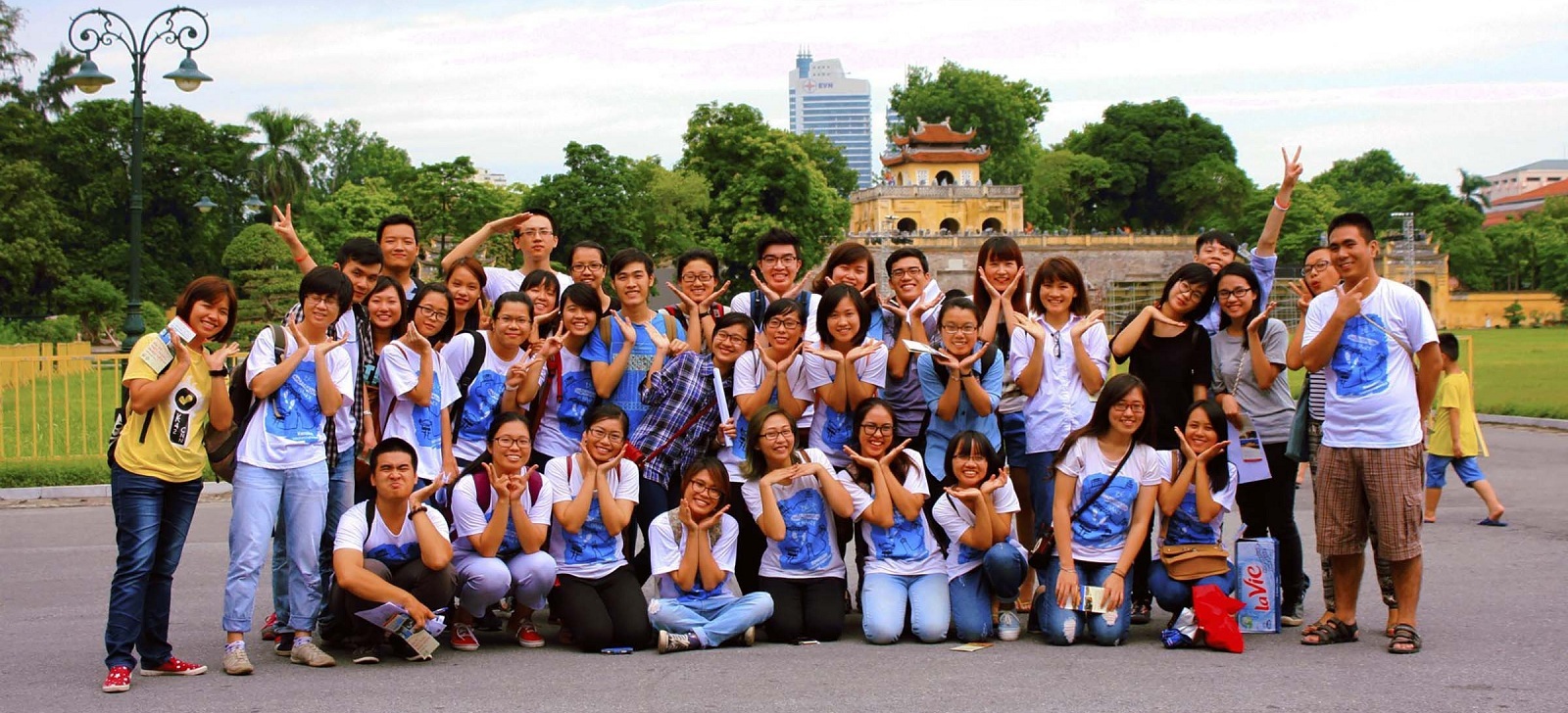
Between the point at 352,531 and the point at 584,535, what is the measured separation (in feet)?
3.61

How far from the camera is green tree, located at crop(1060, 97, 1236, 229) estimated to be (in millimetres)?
70625

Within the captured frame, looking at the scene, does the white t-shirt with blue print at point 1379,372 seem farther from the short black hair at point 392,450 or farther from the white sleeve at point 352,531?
the white sleeve at point 352,531

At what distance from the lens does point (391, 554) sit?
6.14 m

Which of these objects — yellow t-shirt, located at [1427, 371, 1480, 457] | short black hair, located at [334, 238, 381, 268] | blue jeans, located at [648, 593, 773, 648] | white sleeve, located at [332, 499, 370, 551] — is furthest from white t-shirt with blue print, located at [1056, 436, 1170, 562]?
yellow t-shirt, located at [1427, 371, 1480, 457]

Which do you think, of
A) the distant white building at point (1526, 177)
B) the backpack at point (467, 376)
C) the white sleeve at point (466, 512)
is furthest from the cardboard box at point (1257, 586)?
the distant white building at point (1526, 177)

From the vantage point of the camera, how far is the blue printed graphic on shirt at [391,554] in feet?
20.1

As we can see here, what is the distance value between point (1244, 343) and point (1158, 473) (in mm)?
973

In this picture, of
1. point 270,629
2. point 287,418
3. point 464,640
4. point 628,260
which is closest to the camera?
point 287,418

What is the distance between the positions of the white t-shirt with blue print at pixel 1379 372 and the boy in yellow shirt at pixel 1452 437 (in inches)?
185

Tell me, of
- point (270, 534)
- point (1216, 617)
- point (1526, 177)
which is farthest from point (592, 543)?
point (1526, 177)

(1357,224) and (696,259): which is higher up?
(1357,224)

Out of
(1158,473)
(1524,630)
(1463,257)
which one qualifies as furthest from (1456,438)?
(1463,257)

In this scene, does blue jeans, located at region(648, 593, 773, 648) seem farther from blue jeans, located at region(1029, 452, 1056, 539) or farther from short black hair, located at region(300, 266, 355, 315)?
short black hair, located at region(300, 266, 355, 315)

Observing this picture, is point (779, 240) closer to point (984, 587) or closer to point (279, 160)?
point (984, 587)
